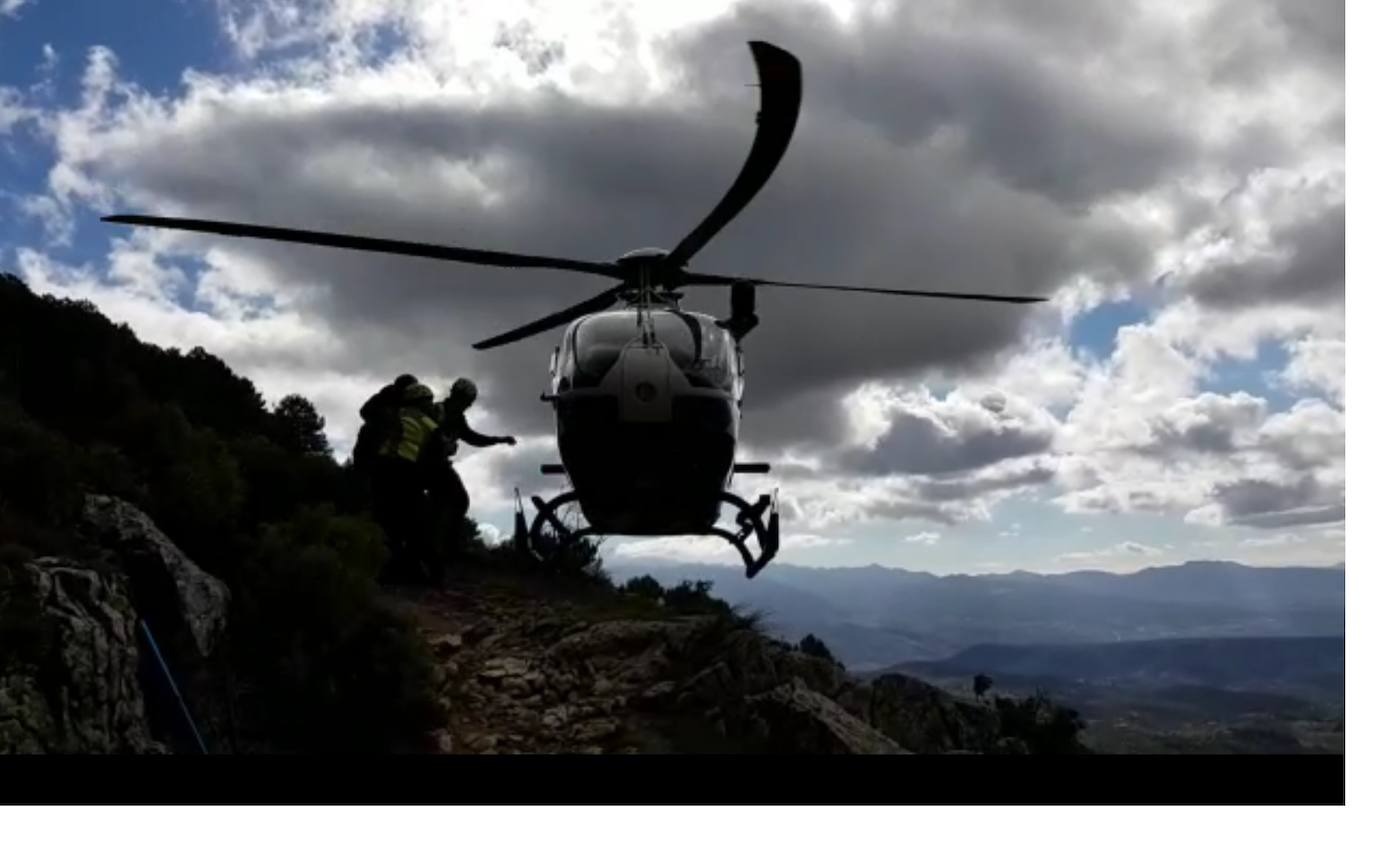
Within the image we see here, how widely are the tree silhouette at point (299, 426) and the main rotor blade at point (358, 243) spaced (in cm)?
1040

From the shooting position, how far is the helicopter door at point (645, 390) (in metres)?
7.57

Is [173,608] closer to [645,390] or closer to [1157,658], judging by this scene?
[645,390]

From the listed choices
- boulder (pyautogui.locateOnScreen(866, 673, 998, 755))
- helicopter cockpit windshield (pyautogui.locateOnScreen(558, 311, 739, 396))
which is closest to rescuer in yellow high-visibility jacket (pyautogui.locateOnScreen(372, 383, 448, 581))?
helicopter cockpit windshield (pyautogui.locateOnScreen(558, 311, 739, 396))

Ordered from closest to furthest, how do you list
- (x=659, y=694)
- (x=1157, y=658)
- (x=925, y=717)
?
(x=659, y=694) < (x=925, y=717) < (x=1157, y=658)

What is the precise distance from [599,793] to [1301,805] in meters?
4.02

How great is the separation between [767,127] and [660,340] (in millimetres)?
2010

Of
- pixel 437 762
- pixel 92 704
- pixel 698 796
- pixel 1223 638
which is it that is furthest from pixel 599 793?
pixel 1223 638

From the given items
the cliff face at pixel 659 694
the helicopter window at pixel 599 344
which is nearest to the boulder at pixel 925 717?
the cliff face at pixel 659 694

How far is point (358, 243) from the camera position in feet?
22.9

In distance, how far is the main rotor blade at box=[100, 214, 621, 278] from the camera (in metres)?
6.50

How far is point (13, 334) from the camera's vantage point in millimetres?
14695

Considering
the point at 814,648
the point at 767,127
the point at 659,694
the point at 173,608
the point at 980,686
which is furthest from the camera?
the point at 980,686

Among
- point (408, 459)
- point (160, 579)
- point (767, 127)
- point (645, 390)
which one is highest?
point (767, 127)

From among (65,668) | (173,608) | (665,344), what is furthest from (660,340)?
(173,608)
